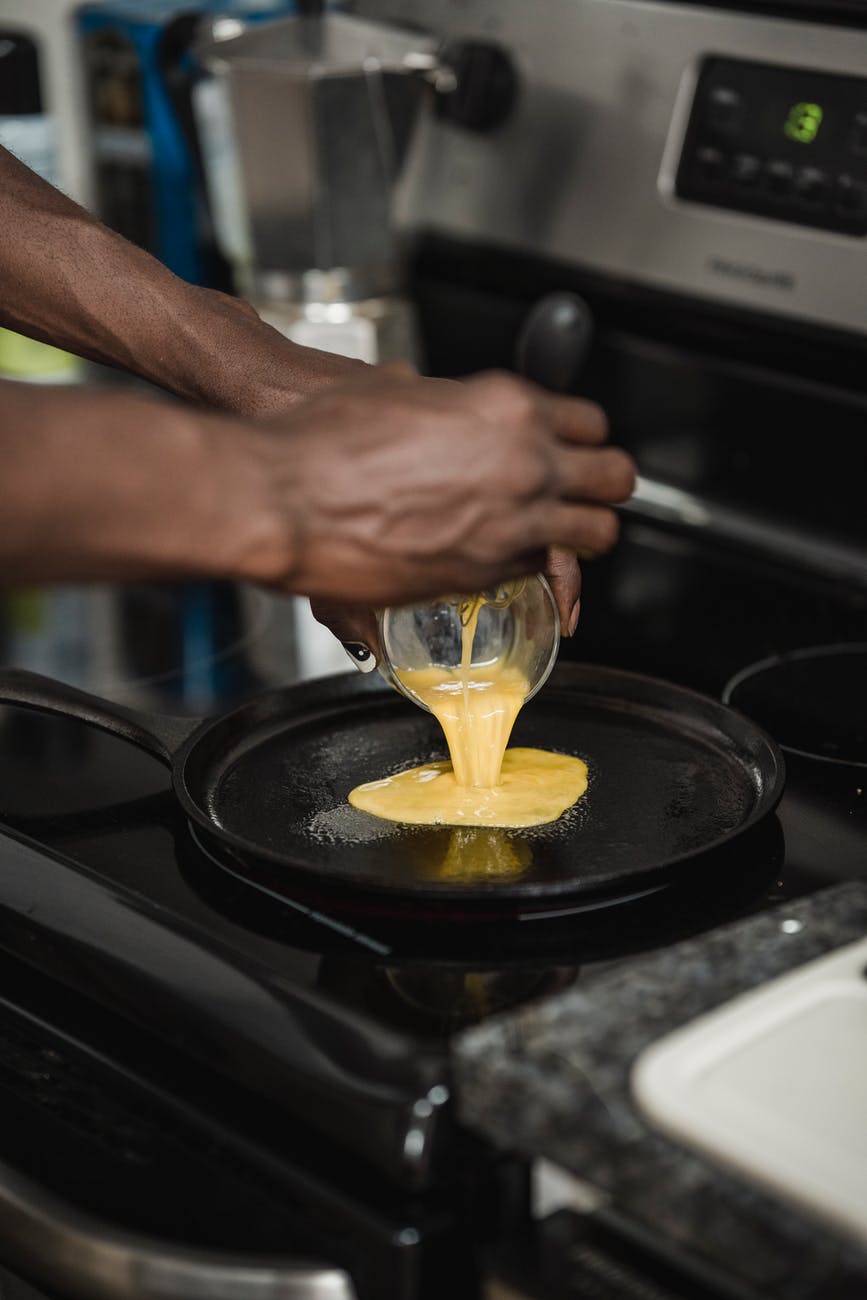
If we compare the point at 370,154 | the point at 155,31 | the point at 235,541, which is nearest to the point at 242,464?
the point at 235,541

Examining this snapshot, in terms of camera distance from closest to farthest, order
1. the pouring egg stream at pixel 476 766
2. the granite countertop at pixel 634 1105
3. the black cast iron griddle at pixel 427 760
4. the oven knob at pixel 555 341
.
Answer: the granite countertop at pixel 634 1105, the black cast iron griddle at pixel 427 760, the pouring egg stream at pixel 476 766, the oven knob at pixel 555 341

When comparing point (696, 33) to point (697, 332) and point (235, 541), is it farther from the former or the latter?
point (235, 541)

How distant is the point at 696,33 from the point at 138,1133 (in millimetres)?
820

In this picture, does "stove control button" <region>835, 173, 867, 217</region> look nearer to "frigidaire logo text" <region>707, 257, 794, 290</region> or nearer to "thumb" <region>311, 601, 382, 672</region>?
"frigidaire logo text" <region>707, 257, 794, 290</region>

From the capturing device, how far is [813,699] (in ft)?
3.15

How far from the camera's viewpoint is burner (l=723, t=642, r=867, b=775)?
900 millimetres

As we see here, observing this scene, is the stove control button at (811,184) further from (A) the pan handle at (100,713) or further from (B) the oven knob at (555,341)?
(A) the pan handle at (100,713)

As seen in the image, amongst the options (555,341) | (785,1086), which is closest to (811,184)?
(555,341)

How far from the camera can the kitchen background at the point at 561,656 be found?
57cm

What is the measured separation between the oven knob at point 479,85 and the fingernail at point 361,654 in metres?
0.55

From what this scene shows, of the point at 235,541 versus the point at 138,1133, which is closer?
the point at 235,541

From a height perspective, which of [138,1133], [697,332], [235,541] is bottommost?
[138,1133]

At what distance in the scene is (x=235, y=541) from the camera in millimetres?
571

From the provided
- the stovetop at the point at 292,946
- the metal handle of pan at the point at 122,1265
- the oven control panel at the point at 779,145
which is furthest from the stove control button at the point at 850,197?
the metal handle of pan at the point at 122,1265
